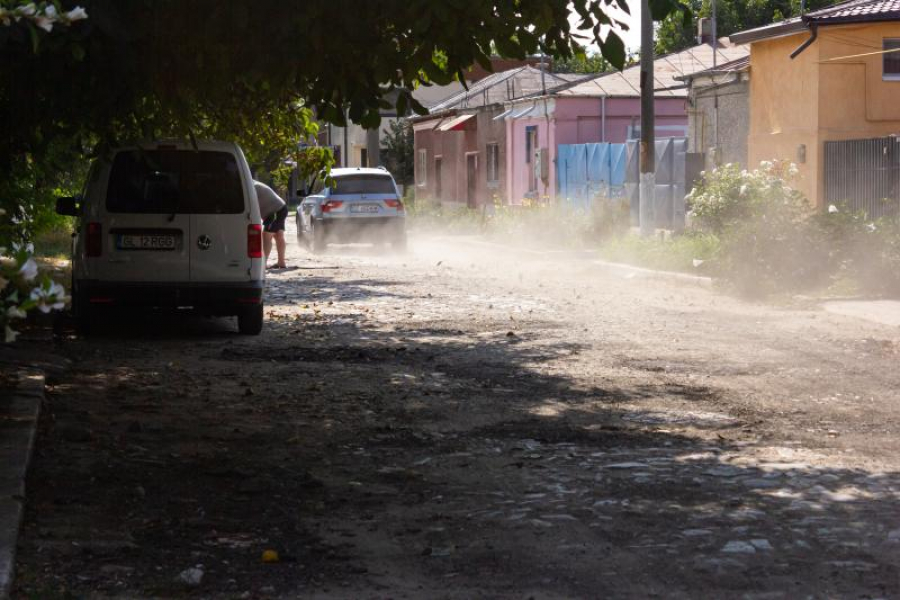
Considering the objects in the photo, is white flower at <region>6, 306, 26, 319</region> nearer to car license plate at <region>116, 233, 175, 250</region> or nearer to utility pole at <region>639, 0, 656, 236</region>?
car license plate at <region>116, 233, 175, 250</region>

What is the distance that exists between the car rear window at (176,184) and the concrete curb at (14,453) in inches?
124

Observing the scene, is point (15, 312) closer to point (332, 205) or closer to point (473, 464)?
point (473, 464)

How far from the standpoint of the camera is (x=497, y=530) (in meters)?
5.71

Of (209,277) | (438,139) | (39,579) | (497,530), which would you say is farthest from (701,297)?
(438,139)

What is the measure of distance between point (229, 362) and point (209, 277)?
1.62 meters

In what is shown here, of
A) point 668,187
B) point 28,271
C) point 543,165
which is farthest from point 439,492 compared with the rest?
point 543,165

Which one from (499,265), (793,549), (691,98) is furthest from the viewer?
(691,98)

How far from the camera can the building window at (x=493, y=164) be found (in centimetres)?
4469

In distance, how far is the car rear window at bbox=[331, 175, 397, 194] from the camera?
93.4ft

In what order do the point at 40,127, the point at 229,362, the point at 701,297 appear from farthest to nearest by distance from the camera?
the point at 701,297 → the point at 229,362 → the point at 40,127

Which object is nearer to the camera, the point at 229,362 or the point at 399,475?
the point at 399,475

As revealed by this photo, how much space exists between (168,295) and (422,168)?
4348 centimetres

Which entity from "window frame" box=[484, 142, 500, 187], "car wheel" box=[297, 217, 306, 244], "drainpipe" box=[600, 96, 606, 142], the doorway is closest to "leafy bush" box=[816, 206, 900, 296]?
"car wheel" box=[297, 217, 306, 244]

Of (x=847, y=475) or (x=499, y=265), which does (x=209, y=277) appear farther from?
(x=499, y=265)
